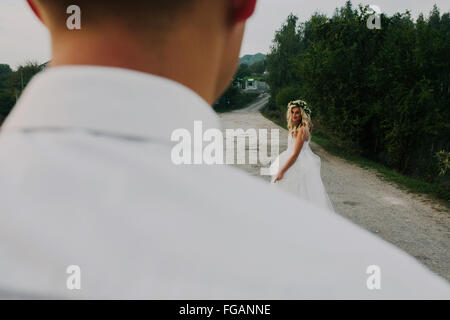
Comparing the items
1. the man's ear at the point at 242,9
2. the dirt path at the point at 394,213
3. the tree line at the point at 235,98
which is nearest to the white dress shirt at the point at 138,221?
the man's ear at the point at 242,9

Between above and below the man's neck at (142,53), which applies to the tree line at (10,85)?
above

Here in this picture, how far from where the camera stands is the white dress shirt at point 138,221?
14.3 inches

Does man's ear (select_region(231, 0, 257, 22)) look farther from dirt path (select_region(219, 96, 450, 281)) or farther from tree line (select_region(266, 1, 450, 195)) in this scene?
tree line (select_region(266, 1, 450, 195))

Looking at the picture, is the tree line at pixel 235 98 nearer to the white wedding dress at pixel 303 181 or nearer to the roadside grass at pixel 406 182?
the roadside grass at pixel 406 182

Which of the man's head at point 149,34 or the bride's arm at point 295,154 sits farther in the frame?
the bride's arm at point 295,154

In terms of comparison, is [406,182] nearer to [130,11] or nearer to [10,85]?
[10,85]

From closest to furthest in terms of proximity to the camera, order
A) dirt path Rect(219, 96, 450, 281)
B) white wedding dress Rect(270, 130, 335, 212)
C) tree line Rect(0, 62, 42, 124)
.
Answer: dirt path Rect(219, 96, 450, 281), white wedding dress Rect(270, 130, 335, 212), tree line Rect(0, 62, 42, 124)

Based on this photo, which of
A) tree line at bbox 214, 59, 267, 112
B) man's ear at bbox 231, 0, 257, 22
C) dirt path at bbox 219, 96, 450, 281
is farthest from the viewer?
tree line at bbox 214, 59, 267, 112

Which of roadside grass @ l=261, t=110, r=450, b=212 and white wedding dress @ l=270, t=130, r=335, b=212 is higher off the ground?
white wedding dress @ l=270, t=130, r=335, b=212

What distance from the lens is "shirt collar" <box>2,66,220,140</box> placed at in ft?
1.27

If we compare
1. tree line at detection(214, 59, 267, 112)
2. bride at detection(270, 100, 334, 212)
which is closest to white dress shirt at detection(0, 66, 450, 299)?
bride at detection(270, 100, 334, 212)

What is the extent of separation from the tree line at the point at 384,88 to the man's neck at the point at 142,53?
11.0 metres

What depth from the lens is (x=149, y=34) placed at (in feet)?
1.39
